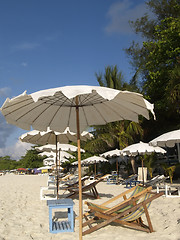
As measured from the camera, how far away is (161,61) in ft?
55.8

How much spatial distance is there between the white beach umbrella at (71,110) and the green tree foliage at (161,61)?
37.0 ft

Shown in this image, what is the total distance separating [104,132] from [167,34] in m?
10.7

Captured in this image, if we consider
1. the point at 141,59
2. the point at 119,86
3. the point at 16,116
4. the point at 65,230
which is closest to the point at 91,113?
the point at 16,116

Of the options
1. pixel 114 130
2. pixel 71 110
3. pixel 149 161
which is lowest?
pixel 149 161

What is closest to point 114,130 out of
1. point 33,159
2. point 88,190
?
point 88,190

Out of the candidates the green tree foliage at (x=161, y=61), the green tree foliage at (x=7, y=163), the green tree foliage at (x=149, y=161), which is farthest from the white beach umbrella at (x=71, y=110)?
the green tree foliage at (x=7, y=163)

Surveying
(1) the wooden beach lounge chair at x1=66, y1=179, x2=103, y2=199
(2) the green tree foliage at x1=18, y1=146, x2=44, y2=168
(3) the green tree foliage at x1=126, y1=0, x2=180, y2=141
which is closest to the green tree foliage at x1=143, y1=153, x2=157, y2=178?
(3) the green tree foliage at x1=126, y1=0, x2=180, y2=141

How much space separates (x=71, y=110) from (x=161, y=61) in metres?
14.1

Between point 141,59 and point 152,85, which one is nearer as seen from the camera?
point 152,85

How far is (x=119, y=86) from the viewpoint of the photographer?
22922 mm

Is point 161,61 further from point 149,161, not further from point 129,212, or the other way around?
point 129,212

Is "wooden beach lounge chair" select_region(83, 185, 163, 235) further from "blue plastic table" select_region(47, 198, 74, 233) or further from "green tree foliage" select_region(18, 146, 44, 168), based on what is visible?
"green tree foliage" select_region(18, 146, 44, 168)

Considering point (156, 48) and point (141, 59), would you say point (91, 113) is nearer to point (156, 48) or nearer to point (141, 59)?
point (156, 48)

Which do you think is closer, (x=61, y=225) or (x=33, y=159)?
(x=61, y=225)
